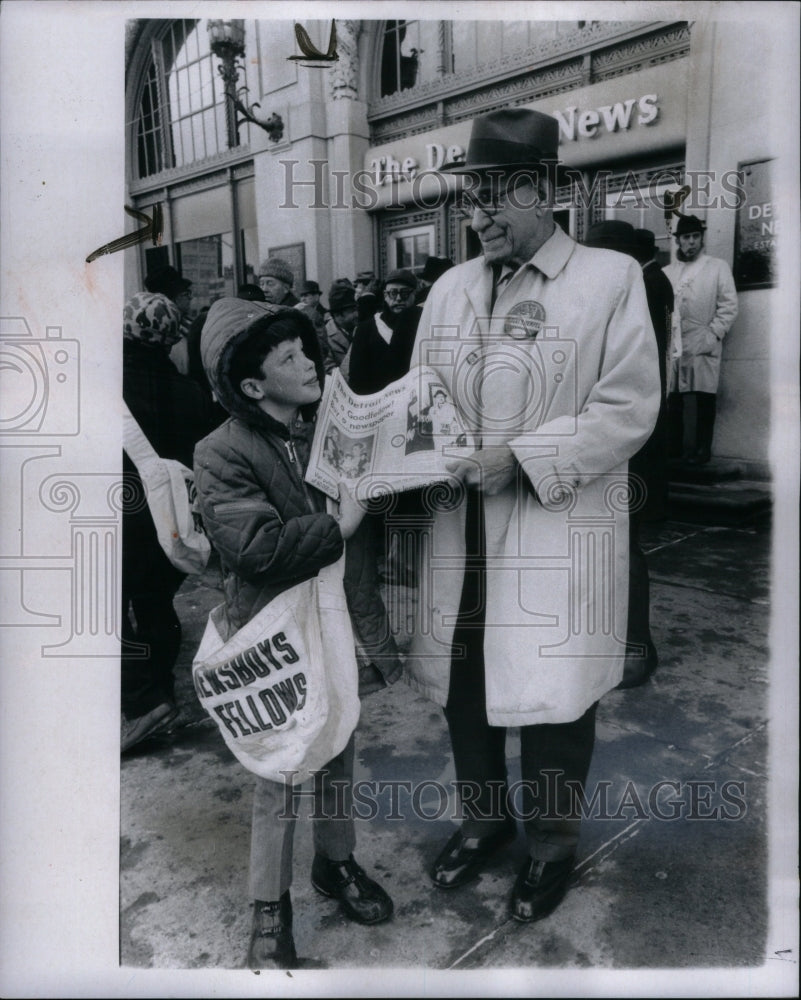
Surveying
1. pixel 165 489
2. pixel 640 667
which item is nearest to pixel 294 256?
pixel 165 489

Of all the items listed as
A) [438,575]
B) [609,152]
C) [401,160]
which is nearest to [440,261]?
[401,160]

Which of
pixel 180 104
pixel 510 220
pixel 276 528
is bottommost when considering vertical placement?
pixel 276 528

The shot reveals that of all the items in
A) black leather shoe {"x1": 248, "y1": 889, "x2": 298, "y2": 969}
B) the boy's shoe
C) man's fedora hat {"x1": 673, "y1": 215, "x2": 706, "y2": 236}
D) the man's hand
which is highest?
man's fedora hat {"x1": 673, "y1": 215, "x2": 706, "y2": 236}

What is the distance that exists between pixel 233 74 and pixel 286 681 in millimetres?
1639

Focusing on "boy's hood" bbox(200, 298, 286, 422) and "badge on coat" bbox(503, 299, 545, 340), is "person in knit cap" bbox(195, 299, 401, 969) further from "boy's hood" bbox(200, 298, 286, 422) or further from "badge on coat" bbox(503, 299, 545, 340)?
"badge on coat" bbox(503, 299, 545, 340)

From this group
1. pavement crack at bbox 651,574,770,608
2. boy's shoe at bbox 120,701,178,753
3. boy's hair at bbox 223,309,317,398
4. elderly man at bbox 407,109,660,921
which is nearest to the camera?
boy's hair at bbox 223,309,317,398

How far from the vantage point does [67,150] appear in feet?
6.91

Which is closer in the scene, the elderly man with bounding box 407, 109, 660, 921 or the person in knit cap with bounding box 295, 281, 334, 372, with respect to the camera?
the elderly man with bounding box 407, 109, 660, 921

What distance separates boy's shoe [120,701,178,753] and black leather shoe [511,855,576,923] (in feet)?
3.86

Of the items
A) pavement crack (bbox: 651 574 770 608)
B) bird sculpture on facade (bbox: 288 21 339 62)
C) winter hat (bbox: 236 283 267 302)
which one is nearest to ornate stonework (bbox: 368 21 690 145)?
bird sculpture on facade (bbox: 288 21 339 62)

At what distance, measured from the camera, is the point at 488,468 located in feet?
6.52

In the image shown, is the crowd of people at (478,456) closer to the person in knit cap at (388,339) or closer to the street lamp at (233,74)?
the person in knit cap at (388,339)

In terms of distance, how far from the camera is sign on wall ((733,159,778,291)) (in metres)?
2.08

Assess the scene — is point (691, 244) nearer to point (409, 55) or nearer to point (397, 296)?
point (397, 296)
